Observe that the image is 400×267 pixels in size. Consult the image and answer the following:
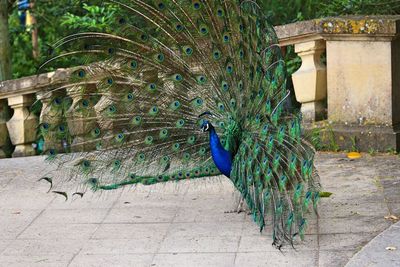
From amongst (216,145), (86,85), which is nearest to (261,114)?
(216,145)

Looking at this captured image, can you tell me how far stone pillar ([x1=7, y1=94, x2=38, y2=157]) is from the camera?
1131cm

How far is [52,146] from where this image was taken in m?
8.20

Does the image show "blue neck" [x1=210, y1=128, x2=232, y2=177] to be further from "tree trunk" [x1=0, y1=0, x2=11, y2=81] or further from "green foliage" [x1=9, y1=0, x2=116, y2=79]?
"tree trunk" [x1=0, y1=0, x2=11, y2=81]

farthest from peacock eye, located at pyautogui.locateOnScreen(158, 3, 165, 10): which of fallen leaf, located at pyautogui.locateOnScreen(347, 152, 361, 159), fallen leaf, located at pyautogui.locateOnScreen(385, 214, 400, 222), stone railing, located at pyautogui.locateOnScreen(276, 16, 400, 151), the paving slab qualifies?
fallen leaf, located at pyautogui.locateOnScreen(347, 152, 361, 159)

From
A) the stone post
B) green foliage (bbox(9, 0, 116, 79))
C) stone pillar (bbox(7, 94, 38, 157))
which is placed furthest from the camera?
green foliage (bbox(9, 0, 116, 79))

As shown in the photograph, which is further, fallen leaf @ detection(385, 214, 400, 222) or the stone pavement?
fallen leaf @ detection(385, 214, 400, 222)

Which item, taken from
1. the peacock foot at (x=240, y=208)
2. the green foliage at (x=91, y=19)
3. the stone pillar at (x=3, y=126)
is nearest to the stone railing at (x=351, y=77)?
the stone pillar at (x=3, y=126)

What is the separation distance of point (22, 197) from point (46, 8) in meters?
5.70

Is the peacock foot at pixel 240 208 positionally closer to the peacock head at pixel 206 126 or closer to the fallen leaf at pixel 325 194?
the fallen leaf at pixel 325 194

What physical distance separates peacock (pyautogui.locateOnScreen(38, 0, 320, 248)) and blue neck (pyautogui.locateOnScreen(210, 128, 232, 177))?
48mm

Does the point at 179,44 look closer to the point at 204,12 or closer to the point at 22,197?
the point at 204,12

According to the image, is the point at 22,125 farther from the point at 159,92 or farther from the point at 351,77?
the point at 351,77

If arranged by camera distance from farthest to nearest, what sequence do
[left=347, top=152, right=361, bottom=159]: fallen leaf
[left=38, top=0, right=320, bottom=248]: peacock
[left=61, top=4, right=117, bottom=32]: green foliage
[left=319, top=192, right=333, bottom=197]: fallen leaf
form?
[left=61, top=4, right=117, bottom=32]: green foliage < [left=347, top=152, right=361, bottom=159]: fallen leaf < [left=319, top=192, right=333, bottom=197]: fallen leaf < [left=38, top=0, right=320, bottom=248]: peacock

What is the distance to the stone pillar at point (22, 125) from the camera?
11.3 meters
